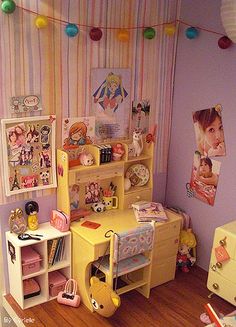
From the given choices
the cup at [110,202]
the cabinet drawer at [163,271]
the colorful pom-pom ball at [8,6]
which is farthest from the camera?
the cup at [110,202]

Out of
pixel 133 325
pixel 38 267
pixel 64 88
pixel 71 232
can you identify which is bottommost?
pixel 133 325

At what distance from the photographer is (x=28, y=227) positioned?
2855mm

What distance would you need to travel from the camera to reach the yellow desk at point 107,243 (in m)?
2.74

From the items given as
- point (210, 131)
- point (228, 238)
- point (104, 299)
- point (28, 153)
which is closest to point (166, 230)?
point (228, 238)

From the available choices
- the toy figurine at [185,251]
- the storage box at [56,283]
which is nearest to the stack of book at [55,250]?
the storage box at [56,283]

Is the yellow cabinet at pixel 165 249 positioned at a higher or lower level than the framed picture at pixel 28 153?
lower

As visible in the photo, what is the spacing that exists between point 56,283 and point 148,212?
2.85ft

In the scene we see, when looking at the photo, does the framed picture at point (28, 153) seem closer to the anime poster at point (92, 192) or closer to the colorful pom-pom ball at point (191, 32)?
the anime poster at point (92, 192)

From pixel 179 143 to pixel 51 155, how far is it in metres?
1.16

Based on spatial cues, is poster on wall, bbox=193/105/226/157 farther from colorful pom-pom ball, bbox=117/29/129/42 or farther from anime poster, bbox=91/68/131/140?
colorful pom-pom ball, bbox=117/29/129/42

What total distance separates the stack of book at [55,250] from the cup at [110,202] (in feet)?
1.56

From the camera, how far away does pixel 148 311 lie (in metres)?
2.85

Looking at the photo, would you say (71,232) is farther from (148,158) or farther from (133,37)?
(133,37)

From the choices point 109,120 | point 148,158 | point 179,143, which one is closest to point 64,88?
point 109,120
